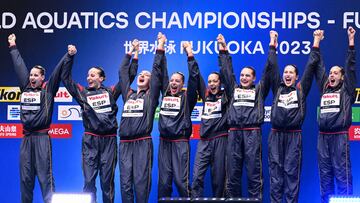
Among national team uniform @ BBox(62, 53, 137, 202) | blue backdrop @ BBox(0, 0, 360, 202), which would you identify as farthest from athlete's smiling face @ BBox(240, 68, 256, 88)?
national team uniform @ BBox(62, 53, 137, 202)

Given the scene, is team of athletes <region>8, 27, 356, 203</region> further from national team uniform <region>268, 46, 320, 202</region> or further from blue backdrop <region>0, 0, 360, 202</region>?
blue backdrop <region>0, 0, 360, 202</region>

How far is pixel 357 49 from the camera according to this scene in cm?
862

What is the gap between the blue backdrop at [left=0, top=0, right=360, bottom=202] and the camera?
28.6ft

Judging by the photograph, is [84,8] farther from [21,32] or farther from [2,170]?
[2,170]

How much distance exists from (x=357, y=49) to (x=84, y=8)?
3598mm

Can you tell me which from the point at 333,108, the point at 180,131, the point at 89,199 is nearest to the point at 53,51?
the point at 180,131

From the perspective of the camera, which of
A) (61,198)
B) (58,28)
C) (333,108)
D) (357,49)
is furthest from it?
(58,28)

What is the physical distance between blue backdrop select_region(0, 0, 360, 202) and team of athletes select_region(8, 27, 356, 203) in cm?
99

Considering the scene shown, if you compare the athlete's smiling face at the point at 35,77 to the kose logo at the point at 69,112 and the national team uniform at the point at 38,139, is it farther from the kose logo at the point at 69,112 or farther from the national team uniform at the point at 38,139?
the kose logo at the point at 69,112

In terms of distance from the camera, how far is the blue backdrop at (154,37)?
873cm

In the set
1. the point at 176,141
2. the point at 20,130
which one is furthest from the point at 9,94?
the point at 176,141

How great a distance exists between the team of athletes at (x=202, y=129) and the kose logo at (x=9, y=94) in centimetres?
130

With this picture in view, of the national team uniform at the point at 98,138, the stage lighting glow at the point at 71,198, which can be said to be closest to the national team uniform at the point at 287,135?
the national team uniform at the point at 98,138

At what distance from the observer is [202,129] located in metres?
7.89
